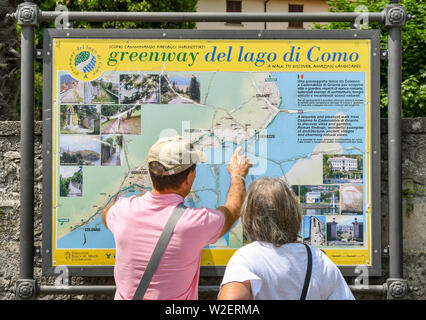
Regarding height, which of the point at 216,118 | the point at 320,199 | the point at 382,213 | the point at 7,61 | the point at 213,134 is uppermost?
the point at 7,61

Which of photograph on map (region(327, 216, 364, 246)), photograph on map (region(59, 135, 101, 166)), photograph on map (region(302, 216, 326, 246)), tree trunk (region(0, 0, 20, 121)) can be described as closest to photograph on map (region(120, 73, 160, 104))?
photograph on map (region(59, 135, 101, 166))

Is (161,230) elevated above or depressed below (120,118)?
below

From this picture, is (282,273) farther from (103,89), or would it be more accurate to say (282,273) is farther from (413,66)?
(413,66)

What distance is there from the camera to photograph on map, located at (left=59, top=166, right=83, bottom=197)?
330 centimetres

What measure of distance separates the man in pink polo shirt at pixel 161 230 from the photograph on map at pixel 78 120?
84 cm

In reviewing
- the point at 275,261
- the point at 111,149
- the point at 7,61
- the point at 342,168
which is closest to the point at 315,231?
the point at 342,168

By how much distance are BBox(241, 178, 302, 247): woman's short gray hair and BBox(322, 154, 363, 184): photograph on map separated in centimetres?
126

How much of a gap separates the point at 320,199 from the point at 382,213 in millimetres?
511

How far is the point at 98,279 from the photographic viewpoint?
3.47m

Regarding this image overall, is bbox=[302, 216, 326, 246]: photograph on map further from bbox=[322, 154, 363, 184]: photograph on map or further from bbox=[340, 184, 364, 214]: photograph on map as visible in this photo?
bbox=[322, 154, 363, 184]: photograph on map

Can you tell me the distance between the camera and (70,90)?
332 centimetres

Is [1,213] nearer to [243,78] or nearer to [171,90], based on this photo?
[171,90]

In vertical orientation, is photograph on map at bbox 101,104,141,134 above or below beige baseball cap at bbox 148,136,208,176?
above

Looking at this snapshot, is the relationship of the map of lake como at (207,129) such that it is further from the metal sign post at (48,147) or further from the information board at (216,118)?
the metal sign post at (48,147)
